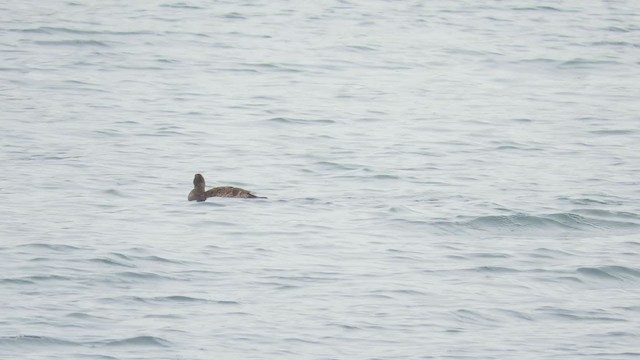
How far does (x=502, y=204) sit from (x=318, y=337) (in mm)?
5239

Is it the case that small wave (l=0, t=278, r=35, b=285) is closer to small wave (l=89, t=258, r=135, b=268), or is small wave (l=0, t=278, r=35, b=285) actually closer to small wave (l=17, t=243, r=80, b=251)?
small wave (l=89, t=258, r=135, b=268)

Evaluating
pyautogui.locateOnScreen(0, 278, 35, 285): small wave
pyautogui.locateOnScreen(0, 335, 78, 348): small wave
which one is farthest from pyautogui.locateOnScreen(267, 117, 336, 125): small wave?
pyautogui.locateOnScreen(0, 335, 78, 348): small wave

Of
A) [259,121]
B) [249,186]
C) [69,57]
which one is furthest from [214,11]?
[249,186]

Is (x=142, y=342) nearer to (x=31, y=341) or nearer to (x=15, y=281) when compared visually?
(x=31, y=341)

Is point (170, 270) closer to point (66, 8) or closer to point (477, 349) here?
point (477, 349)

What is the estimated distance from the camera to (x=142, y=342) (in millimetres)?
10234

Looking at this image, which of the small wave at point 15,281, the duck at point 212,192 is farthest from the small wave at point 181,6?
the small wave at point 15,281

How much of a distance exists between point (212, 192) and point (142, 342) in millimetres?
Result: 4897

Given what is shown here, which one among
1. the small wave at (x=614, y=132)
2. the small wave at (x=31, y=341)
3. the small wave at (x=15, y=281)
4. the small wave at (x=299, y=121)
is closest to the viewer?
Result: the small wave at (x=31, y=341)

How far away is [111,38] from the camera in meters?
27.0

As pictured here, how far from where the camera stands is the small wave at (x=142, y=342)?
10.2m

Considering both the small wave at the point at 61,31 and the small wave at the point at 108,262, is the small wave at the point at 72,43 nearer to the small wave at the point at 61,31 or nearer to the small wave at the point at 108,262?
the small wave at the point at 61,31

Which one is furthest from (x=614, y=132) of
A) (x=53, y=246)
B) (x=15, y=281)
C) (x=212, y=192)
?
(x=15, y=281)

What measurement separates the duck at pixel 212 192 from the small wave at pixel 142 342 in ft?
15.2
